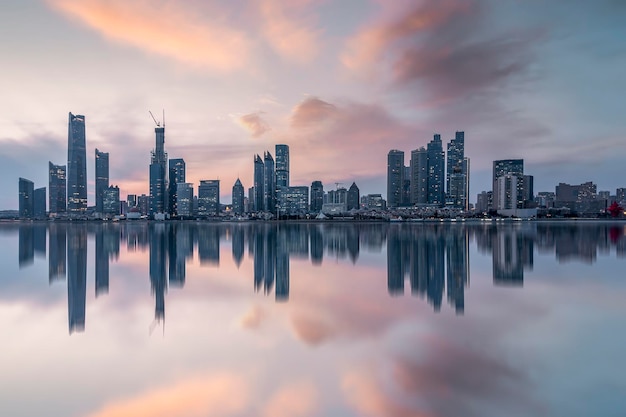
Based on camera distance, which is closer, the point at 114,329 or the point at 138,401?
the point at 138,401

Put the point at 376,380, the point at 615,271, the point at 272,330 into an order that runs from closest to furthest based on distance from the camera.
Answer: the point at 376,380 → the point at 272,330 → the point at 615,271

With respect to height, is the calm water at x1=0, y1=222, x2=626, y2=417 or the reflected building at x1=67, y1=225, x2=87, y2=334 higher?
the calm water at x1=0, y1=222, x2=626, y2=417

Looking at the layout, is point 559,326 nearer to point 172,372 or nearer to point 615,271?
point 172,372

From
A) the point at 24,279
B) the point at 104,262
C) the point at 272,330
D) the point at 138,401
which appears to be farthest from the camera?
the point at 104,262

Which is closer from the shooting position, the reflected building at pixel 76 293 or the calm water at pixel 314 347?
the calm water at pixel 314 347

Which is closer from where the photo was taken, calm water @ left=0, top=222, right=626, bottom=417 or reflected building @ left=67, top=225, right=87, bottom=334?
calm water @ left=0, top=222, right=626, bottom=417

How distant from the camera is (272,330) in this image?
42.7 feet

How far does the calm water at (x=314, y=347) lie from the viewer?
8.01m

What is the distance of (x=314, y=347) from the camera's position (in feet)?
37.2

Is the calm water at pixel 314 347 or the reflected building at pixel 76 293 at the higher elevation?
the calm water at pixel 314 347

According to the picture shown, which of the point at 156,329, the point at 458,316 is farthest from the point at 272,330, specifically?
the point at 458,316

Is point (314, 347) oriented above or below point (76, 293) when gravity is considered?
above

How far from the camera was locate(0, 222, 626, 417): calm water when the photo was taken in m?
8.01

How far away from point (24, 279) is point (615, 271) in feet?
125
